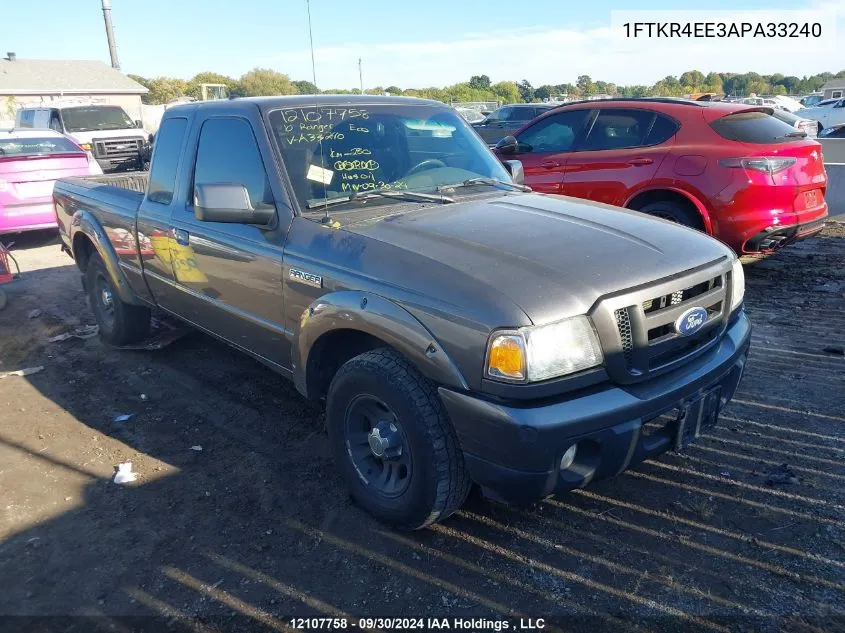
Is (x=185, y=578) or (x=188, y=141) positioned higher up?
(x=188, y=141)

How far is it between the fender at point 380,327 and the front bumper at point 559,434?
0.36 feet

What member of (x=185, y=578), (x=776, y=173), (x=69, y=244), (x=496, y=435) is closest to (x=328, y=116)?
(x=496, y=435)

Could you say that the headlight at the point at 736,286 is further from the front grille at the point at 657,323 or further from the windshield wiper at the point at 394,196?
the windshield wiper at the point at 394,196

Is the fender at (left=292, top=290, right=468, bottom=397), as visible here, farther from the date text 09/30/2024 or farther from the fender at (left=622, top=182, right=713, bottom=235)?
the fender at (left=622, top=182, right=713, bottom=235)

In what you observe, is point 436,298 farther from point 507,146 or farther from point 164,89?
point 164,89

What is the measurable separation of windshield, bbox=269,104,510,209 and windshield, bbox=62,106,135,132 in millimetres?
15123

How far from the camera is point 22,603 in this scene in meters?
2.65

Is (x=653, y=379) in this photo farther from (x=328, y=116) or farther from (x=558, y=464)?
(x=328, y=116)

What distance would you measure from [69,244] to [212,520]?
3874mm

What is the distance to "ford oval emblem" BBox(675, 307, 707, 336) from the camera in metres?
2.65

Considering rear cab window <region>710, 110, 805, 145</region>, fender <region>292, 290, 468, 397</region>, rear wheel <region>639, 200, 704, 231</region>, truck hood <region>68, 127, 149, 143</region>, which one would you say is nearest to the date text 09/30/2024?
fender <region>292, 290, 468, 397</region>

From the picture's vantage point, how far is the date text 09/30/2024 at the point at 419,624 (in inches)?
96.0

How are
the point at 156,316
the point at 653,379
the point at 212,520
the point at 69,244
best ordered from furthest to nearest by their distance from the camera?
1. the point at 156,316
2. the point at 69,244
3. the point at 212,520
4. the point at 653,379

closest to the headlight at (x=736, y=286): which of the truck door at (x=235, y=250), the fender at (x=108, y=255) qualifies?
the truck door at (x=235, y=250)
